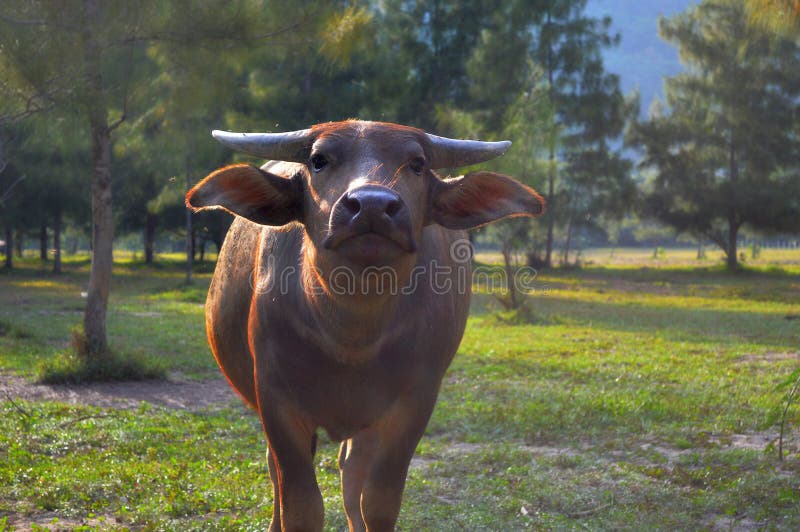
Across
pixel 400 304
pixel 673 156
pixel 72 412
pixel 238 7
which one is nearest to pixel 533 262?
pixel 673 156

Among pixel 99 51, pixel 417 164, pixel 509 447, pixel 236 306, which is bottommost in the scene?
pixel 509 447

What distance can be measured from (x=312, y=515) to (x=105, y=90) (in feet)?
21.5

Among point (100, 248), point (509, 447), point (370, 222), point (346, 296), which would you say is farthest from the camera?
point (100, 248)

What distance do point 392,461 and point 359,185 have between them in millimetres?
1281

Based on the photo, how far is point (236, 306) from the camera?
4012 millimetres

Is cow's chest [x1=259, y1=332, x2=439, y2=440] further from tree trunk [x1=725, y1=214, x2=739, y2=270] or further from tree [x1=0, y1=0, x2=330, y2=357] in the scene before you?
tree trunk [x1=725, y1=214, x2=739, y2=270]

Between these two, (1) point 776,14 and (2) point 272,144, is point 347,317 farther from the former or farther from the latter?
(1) point 776,14

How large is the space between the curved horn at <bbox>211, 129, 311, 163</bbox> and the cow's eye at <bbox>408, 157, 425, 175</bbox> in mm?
427

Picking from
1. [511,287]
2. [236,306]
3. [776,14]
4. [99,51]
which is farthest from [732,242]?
[236,306]

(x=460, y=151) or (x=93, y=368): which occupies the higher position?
(x=460, y=151)

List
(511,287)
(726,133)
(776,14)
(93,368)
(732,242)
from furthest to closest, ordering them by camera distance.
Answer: (726,133) < (732,242) < (511,287) < (93,368) < (776,14)

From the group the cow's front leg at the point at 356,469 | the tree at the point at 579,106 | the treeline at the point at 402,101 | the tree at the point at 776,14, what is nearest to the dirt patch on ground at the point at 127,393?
the treeline at the point at 402,101

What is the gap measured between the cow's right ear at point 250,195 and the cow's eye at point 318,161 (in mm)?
211

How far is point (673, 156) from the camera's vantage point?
33.7 meters
